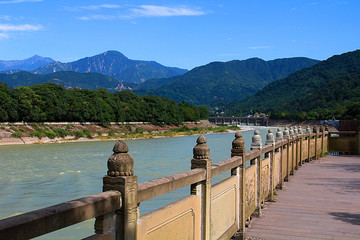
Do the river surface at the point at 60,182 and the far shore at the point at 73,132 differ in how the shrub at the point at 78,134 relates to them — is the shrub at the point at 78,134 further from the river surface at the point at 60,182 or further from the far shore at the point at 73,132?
the river surface at the point at 60,182

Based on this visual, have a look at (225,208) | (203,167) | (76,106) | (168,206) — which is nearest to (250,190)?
(225,208)

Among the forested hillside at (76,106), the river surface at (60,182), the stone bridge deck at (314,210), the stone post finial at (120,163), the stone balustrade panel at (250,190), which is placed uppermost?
the forested hillside at (76,106)

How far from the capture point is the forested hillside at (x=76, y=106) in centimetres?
6334

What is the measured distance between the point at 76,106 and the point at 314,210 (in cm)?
7085

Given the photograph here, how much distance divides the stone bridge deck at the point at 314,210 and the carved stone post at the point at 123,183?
12.3ft

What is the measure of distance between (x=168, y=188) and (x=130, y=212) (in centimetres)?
67

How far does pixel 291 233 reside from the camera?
607 cm

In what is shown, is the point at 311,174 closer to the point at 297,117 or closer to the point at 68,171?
the point at 68,171

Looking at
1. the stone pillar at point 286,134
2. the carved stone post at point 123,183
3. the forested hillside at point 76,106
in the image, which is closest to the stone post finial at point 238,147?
the carved stone post at point 123,183

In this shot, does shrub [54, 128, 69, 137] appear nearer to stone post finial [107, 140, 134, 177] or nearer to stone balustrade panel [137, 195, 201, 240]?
stone balustrade panel [137, 195, 201, 240]

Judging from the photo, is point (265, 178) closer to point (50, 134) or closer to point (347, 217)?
point (347, 217)

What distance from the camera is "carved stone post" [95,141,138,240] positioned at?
8.62 feet

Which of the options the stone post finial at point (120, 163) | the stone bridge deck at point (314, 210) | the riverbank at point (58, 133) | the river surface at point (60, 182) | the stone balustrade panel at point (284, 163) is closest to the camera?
the stone post finial at point (120, 163)

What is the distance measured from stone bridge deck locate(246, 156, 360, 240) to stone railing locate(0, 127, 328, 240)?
448 mm
